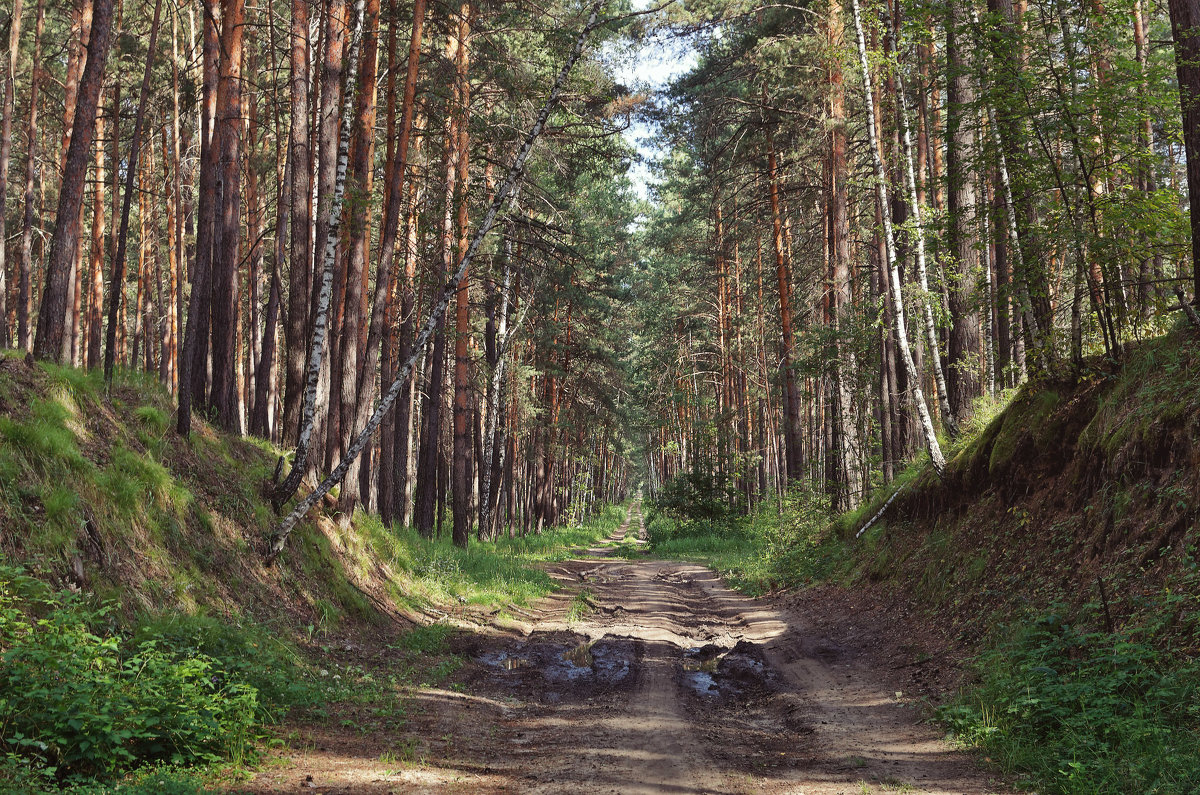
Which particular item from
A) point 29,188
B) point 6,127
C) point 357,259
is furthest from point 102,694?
point 29,188

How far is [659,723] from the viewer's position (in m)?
6.59

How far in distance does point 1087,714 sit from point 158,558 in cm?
Result: 779

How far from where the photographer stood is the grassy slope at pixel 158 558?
5430mm

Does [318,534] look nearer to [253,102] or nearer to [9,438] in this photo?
[9,438]

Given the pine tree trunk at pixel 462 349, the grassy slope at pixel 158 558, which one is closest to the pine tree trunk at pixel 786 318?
the pine tree trunk at pixel 462 349

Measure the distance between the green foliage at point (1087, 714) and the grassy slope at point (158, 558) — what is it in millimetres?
5268

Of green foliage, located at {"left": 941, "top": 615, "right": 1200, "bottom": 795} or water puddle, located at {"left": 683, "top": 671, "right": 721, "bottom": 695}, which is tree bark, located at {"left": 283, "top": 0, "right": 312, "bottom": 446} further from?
green foliage, located at {"left": 941, "top": 615, "right": 1200, "bottom": 795}

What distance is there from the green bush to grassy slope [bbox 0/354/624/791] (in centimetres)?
3

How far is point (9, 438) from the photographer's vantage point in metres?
6.36

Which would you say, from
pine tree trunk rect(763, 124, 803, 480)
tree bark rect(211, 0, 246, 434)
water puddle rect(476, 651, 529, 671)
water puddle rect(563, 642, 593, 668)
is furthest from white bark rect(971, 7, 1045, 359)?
tree bark rect(211, 0, 246, 434)

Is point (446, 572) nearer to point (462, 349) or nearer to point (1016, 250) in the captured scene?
point (462, 349)

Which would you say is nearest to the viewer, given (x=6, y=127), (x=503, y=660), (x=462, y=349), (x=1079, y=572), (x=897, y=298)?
(x=1079, y=572)

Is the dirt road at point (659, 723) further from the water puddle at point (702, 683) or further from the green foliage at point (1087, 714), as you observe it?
the green foliage at point (1087, 714)

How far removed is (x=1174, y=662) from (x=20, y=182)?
122 feet
